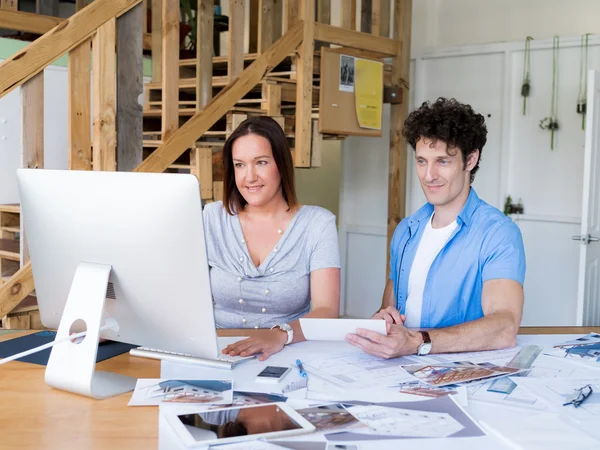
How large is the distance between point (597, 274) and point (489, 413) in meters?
3.16

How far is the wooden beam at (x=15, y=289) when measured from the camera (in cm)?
292

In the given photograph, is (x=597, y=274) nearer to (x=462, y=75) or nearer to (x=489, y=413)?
(x=462, y=75)

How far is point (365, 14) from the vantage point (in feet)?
15.4

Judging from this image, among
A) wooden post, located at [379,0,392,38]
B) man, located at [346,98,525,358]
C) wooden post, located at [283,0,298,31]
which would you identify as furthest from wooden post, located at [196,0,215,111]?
man, located at [346,98,525,358]

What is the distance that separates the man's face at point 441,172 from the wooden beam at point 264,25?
195 cm

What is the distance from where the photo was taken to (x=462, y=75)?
16.8 ft

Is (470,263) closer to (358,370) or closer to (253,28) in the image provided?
(358,370)

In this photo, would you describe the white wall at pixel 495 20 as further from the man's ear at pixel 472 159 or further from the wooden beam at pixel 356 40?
the man's ear at pixel 472 159

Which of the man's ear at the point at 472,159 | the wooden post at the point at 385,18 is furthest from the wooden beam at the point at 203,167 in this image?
the wooden post at the point at 385,18

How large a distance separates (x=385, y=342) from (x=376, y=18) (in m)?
3.26

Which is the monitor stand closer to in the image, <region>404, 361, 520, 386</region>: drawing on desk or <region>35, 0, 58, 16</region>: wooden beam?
<region>404, 361, 520, 386</region>: drawing on desk

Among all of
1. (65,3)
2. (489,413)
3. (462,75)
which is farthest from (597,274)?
(65,3)

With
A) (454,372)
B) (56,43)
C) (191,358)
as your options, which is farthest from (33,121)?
(454,372)

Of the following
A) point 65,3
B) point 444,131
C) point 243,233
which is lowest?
point 243,233
